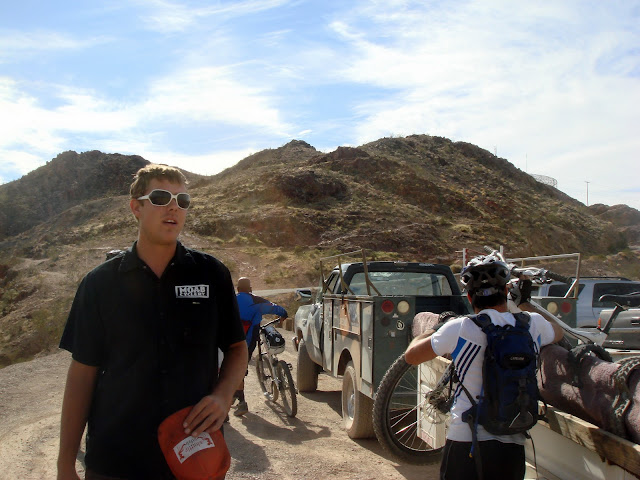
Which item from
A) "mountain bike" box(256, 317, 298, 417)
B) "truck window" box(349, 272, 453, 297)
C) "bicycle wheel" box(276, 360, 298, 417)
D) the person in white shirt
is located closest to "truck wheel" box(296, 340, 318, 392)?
"mountain bike" box(256, 317, 298, 417)

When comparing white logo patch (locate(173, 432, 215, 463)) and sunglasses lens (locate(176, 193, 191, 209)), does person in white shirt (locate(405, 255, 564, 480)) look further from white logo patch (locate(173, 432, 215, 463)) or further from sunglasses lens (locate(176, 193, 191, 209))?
sunglasses lens (locate(176, 193, 191, 209))

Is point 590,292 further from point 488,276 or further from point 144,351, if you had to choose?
point 144,351

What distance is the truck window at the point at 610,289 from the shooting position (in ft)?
41.2

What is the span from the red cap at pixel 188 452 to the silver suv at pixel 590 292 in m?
11.2

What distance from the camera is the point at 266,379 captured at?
26.5 feet

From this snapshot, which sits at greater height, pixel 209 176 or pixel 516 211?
pixel 209 176

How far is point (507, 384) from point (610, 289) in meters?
11.6

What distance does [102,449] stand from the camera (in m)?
2.18

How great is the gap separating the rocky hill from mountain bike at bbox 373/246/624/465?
66.6ft

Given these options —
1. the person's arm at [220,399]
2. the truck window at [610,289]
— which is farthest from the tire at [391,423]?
the truck window at [610,289]

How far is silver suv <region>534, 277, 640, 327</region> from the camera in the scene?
1241cm

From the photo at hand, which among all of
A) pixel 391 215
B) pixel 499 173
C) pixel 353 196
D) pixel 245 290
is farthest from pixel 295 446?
pixel 499 173

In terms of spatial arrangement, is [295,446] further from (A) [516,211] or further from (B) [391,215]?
(A) [516,211]

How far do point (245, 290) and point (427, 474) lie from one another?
11.1 feet
